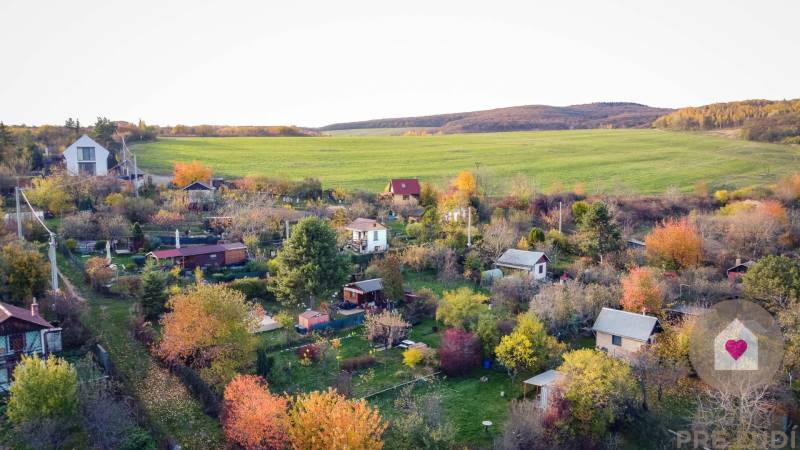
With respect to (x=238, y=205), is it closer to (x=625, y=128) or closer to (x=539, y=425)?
(x=539, y=425)

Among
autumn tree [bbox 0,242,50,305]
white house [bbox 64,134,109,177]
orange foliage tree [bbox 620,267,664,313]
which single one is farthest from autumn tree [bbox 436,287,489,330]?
white house [bbox 64,134,109,177]

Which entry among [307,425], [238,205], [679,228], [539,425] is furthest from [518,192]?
[307,425]

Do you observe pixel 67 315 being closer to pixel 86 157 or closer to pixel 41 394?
pixel 41 394

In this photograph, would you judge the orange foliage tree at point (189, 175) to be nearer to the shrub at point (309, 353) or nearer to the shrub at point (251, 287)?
the shrub at point (251, 287)

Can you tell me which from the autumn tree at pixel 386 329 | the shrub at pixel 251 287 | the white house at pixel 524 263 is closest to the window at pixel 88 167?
the shrub at pixel 251 287

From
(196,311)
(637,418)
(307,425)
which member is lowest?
(637,418)

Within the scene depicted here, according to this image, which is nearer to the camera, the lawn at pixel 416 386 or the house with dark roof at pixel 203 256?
the lawn at pixel 416 386

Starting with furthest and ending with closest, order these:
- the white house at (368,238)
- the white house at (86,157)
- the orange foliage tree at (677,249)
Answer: the white house at (86,157), the white house at (368,238), the orange foliage tree at (677,249)

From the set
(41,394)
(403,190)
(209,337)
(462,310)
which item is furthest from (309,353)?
(403,190)
